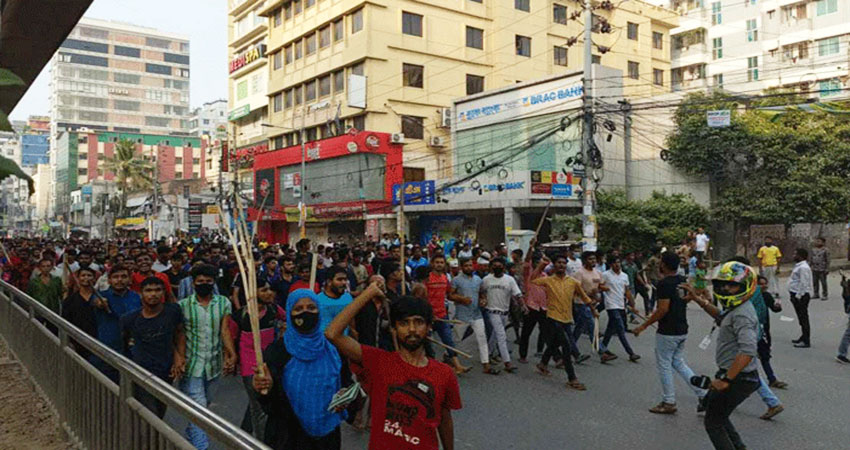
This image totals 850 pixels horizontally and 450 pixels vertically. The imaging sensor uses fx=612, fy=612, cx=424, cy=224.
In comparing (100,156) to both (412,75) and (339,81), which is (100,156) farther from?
(412,75)

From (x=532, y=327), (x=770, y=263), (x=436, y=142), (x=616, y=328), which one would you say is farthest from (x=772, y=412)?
(x=436, y=142)

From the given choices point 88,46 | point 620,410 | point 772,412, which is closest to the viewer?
point 772,412

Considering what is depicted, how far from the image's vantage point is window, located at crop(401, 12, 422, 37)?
36938mm

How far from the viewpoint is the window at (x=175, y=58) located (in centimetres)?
11064

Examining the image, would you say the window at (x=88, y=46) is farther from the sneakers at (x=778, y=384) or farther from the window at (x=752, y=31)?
the sneakers at (x=778, y=384)

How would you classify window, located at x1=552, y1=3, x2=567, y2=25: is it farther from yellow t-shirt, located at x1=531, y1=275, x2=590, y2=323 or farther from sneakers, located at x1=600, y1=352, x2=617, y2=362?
yellow t-shirt, located at x1=531, y1=275, x2=590, y2=323

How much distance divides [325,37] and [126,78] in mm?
82438

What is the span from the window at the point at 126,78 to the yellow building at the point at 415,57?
7369 cm

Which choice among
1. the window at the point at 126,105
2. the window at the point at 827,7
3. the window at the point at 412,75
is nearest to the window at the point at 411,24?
the window at the point at 412,75

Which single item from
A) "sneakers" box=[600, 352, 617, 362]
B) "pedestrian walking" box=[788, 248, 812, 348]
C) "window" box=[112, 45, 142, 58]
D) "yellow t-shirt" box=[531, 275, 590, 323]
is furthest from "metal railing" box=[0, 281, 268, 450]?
"window" box=[112, 45, 142, 58]

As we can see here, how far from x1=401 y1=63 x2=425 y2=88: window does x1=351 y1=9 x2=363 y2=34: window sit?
11.4 ft

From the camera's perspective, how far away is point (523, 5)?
1604 inches

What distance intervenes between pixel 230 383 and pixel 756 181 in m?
23.1

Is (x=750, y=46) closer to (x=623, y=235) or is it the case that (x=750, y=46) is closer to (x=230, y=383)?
(x=623, y=235)
